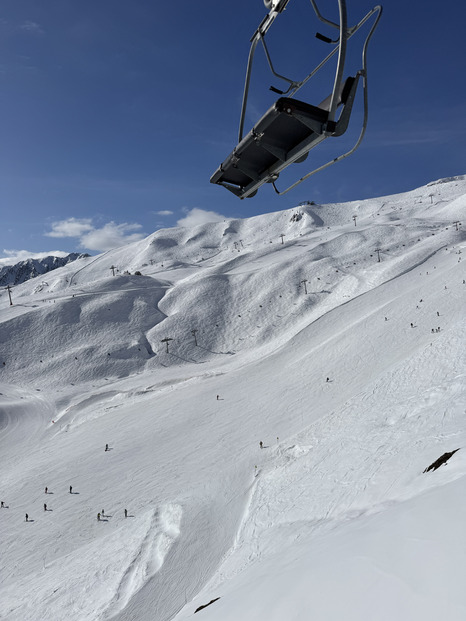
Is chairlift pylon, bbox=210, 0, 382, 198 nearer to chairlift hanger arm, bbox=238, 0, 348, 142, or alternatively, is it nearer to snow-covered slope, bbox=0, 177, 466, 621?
chairlift hanger arm, bbox=238, 0, 348, 142

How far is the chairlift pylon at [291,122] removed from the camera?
473 centimetres

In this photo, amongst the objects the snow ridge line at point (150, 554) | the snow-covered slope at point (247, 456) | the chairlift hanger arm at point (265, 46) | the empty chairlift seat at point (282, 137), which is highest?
the chairlift hanger arm at point (265, 46)

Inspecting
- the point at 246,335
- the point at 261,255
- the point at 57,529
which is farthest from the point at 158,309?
the point at 57,529

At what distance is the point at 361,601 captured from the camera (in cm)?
371

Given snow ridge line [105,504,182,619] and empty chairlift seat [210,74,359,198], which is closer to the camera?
empty chairlift seat [210,74,359,198]

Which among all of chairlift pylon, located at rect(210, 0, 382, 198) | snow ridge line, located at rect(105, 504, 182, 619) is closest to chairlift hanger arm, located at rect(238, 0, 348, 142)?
chairlift pylon, located at rect(210, 0, 382, 198)

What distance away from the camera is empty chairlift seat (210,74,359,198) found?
4824 mm

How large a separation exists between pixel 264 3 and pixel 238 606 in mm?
8590

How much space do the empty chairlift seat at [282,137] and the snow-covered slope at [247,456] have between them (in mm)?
5035

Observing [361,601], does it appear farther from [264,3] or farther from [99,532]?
[99,532]

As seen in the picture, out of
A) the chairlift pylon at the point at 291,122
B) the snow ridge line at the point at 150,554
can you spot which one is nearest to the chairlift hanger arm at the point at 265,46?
the chairlift pylon at the point at 291,122

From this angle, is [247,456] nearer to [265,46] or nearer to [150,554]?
[150,554]

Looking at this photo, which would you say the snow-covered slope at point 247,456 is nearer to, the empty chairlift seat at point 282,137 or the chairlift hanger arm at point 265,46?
the empty chairlift seat at point 282,137

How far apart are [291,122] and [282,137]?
0.41 metres
